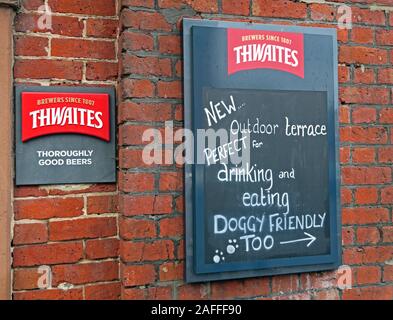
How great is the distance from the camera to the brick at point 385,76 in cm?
222

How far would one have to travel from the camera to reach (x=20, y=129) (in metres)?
1.85

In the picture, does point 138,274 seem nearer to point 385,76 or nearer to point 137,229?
point 137,229

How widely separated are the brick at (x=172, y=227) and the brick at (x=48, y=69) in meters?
0.72

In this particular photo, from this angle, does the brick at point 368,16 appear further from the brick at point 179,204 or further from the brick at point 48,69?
the brick at point 48,69

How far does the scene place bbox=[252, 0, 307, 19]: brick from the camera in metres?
2.08

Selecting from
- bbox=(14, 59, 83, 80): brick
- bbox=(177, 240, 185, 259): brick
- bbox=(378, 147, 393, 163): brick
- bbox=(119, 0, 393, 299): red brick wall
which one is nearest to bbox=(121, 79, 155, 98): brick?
bbox=(119, 0, 393, 299): red brick wall

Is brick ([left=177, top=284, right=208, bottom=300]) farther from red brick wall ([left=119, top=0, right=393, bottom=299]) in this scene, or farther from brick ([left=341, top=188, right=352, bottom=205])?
brick ([left=341, top=188, right=352, bottom=205])

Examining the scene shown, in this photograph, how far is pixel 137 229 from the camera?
1879 mm

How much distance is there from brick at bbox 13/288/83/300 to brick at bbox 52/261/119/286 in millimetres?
35

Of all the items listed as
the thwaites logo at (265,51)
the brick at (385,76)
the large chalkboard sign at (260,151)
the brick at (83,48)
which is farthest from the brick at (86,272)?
the brick at (385,76)

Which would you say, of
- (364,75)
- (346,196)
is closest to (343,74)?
(364,75)

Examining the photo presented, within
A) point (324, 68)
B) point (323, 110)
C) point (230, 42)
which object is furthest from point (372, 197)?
point (230, 42)
